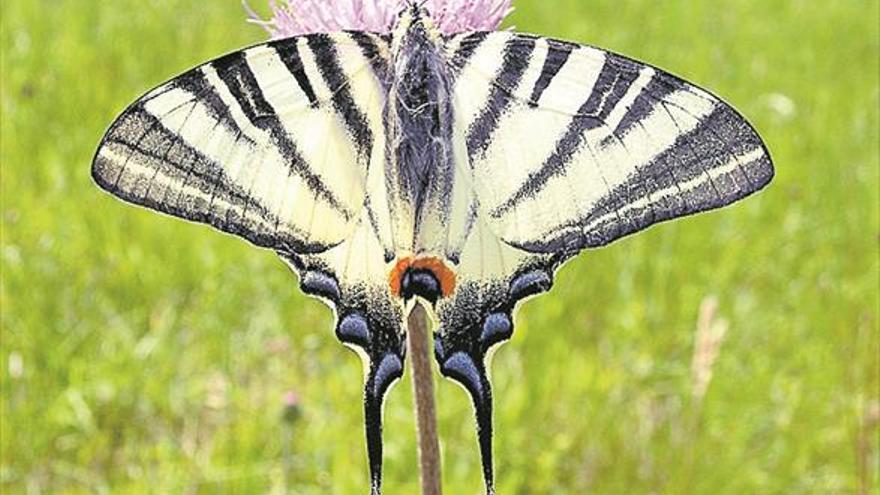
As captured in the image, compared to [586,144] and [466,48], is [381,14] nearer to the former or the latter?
[466,48]

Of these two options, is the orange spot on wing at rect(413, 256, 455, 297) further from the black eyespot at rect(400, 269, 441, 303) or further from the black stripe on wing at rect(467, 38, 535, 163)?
the black stripe on wing at rect(467, 38, 535, 163)

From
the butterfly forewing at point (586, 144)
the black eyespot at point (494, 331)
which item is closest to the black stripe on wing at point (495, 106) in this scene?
the butterfly forewing at point (586, 144)

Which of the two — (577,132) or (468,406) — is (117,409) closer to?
(468,406)

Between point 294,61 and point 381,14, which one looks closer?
point 294,61

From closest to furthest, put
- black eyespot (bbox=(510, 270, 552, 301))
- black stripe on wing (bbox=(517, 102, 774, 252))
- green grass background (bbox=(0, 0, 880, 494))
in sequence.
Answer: black stripe on wing (bbox=(517, 102, 774, 252)) < black eyespot (bbox=(510, 270, 552, 301)) < green grass background (bbox=(0, 0, 880, 494))

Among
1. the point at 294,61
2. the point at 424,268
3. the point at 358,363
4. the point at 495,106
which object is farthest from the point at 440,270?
the point at 358,363

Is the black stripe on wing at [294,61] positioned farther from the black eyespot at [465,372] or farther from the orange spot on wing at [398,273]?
the black eyespot at [465,372]

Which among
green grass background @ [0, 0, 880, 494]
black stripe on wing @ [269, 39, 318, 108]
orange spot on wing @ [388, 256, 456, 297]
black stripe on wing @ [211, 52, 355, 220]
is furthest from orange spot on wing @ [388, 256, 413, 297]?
green grass background @ [0, 0, 880, 494]
